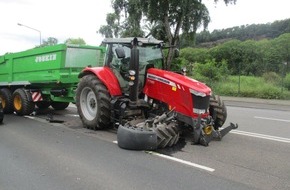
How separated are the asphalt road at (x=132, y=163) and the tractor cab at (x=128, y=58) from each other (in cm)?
139

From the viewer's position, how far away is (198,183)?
17.4 feet

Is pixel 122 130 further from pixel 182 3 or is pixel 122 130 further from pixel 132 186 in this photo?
pixel 182 3

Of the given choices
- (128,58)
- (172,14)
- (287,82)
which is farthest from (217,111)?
(172,14)

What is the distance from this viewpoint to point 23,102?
11.8 meters

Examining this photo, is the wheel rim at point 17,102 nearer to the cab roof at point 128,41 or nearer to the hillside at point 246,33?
the cab roof at point 128,41

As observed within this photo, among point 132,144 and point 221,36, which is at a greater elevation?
point 221,36

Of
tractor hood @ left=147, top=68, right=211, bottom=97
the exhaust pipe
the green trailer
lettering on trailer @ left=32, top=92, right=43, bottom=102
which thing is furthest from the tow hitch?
lettering on trailer @ left=32, top=92, right=43, bottom=102

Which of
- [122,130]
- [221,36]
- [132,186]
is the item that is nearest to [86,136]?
[122,130]

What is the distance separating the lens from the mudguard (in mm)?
6910

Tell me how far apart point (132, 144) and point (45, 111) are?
6921mm

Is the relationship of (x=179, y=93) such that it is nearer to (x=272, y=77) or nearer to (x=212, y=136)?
(x=212, y=136)

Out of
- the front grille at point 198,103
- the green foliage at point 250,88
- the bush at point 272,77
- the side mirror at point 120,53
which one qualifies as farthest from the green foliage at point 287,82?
the side mirror at point 120,53

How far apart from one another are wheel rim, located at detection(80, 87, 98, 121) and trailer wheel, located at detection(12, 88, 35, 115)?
310 cm

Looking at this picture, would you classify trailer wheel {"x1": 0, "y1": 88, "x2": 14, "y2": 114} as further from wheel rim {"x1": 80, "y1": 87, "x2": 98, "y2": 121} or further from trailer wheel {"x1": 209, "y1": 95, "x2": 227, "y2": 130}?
trailer wheel {"x1": 209, "y1": 95, "x2": 227, "y2": 130}
